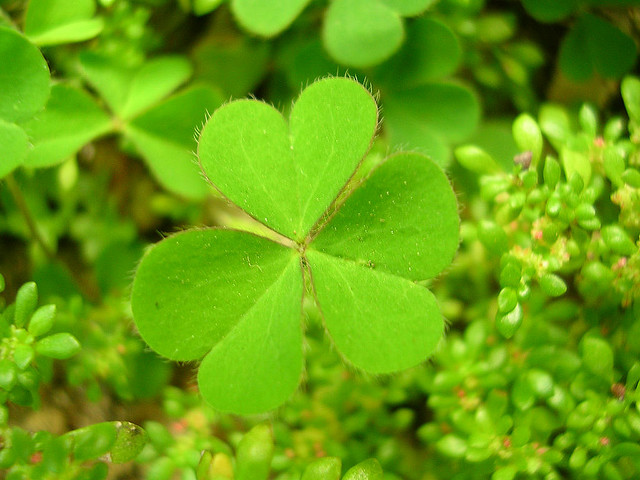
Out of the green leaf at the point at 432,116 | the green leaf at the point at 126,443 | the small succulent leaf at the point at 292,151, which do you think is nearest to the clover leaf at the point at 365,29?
the green leaf at the point at 432,116

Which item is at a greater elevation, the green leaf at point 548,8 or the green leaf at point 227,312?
the green leaf at point 548,8

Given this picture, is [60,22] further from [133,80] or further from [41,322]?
[41,322]

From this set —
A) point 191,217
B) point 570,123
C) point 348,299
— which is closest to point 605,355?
point 348,299

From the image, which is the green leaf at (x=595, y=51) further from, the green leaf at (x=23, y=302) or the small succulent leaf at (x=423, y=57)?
the green leaf at (x=23, y=302)

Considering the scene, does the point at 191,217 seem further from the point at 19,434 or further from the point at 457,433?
the point at 457,433

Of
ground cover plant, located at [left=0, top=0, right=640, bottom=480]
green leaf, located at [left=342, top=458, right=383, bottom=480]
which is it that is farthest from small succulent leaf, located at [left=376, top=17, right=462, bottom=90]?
green leaf, located at [left=342, top=458, right=383, bottom=480]

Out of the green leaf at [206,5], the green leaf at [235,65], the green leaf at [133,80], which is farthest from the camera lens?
the green leaf at [235,65]
